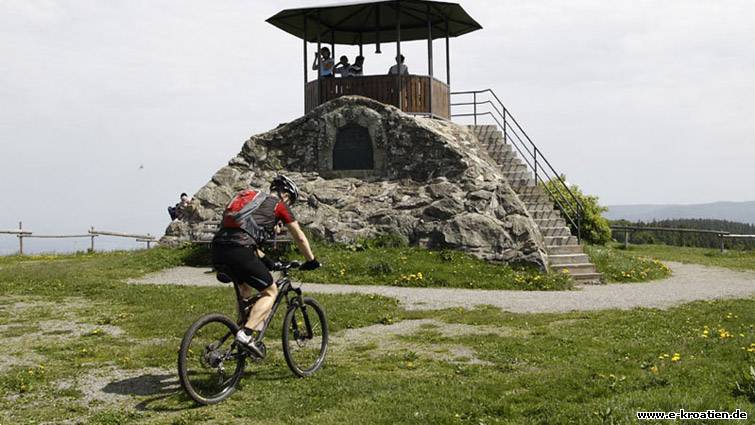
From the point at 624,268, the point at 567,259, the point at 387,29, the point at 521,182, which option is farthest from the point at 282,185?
the point at 387,29

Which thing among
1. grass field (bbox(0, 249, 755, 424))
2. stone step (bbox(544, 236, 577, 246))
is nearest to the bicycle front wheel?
grass field (bbox(0, 249, 755, 424))

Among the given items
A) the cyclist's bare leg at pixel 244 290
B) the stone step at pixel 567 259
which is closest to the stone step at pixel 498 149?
the stone step at pixel 567 259

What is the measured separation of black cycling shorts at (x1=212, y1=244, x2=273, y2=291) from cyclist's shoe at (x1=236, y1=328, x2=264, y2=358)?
1.70ft

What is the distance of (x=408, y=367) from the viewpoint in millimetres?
8594

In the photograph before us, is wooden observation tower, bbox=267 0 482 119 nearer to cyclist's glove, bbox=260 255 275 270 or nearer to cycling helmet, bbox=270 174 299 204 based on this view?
cycling helmet, bbox=270 174 299 204

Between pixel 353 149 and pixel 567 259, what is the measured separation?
778 cm

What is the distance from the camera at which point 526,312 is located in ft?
42.9

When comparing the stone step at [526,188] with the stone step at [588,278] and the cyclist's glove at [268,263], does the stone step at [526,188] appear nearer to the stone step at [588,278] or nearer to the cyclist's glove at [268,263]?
the stone step at [588,278]

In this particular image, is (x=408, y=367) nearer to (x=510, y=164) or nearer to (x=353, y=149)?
(x=353, y=149)

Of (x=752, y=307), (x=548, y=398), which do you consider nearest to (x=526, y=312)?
(x=752, y=307)

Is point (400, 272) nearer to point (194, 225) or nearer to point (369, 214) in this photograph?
point (369, 214)

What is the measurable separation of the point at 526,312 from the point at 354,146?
1111 cm

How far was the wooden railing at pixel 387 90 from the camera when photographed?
23828 mm

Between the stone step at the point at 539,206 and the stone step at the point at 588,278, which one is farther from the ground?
the stone step at the point at 539,206
